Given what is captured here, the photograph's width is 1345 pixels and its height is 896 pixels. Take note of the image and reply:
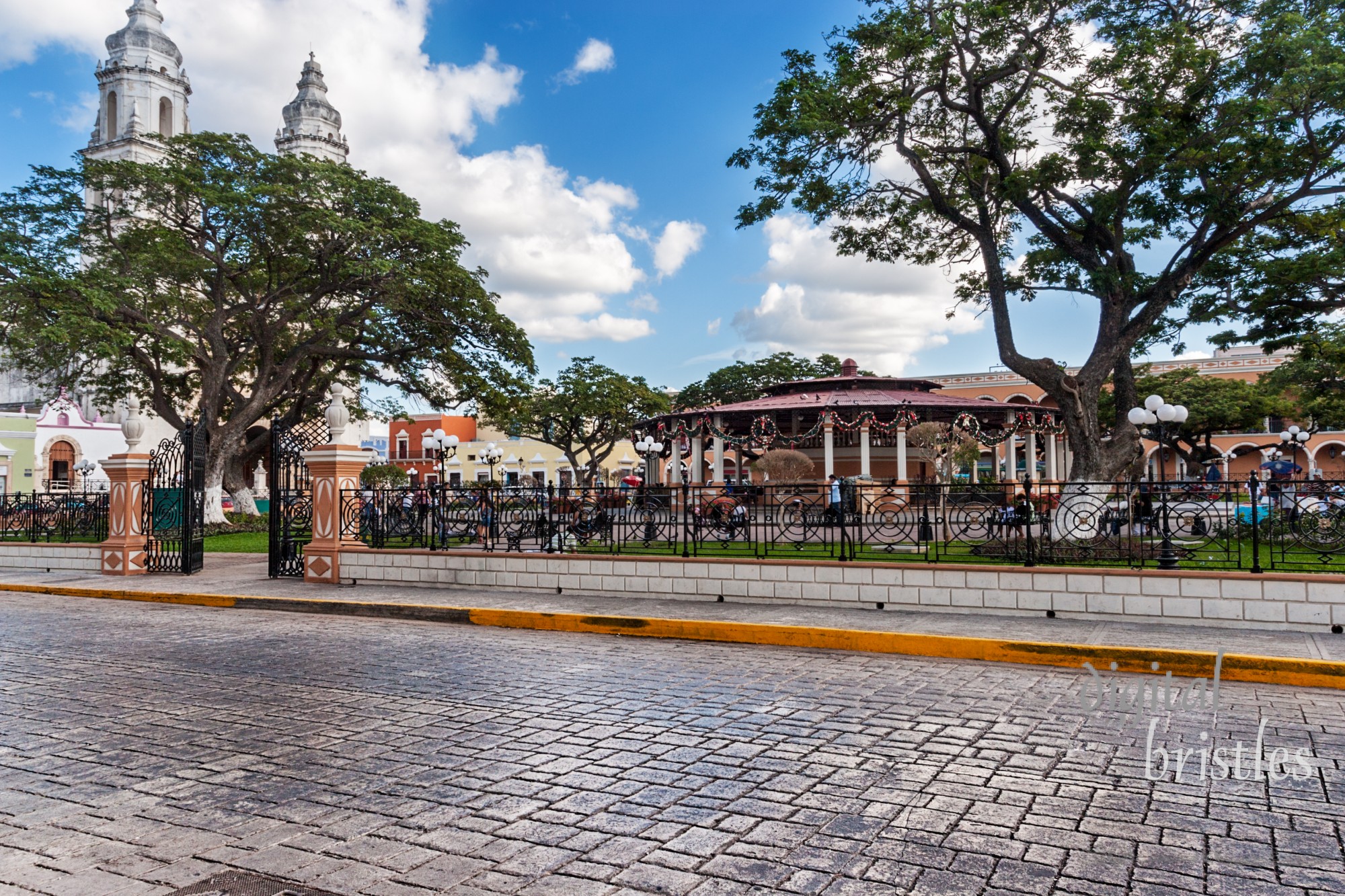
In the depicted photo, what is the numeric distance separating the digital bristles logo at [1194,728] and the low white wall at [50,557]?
16730mm

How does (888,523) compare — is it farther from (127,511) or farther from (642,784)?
(127,511)

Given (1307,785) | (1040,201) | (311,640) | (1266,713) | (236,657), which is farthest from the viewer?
(1040,201)

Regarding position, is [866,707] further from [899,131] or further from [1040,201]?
[1040,201]

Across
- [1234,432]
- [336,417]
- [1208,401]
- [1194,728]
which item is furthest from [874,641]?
[1234,432]

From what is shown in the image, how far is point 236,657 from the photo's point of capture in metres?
8.24

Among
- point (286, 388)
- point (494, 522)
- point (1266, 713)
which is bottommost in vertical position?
point (1266, 713)

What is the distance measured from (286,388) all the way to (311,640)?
1050 inches

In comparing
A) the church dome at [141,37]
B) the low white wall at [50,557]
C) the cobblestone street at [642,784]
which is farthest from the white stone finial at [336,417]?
the church dome at [141,37]

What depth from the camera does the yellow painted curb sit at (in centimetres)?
715

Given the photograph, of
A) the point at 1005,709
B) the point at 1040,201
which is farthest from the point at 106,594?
the point at 1040,201

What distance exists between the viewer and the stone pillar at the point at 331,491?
1356 centimetres

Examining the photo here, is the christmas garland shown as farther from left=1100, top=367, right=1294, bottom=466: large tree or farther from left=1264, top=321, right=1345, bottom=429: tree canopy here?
left=1100, top=367, right=1294, bottom=466: large tree

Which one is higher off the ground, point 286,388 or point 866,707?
point 286,388

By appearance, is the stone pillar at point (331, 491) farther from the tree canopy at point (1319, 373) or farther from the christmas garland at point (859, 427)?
the tree canopy at point (1319, 373)
